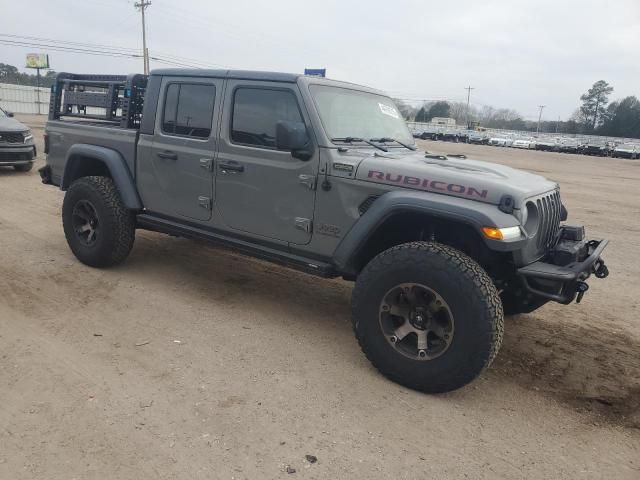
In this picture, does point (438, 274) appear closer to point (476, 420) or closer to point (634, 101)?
point (476, 420)

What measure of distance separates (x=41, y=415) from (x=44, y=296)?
6.54ft

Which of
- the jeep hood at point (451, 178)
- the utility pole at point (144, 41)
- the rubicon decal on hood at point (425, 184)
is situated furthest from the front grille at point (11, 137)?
the utility pole at point (144, 41)

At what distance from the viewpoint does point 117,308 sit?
14.7 ft

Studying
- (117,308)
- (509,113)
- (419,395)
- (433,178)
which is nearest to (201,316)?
(117,308)

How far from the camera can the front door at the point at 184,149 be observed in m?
4.51

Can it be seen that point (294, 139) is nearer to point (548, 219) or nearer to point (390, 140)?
point (390, 140)

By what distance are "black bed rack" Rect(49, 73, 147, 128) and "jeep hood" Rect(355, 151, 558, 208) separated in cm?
273

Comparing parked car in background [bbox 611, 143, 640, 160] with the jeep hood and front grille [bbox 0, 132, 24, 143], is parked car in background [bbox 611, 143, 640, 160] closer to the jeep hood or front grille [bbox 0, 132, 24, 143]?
front grille [bbox 0, 132, 24, 143]

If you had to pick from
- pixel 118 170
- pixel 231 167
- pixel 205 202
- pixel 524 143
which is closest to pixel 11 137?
pixel 118 170

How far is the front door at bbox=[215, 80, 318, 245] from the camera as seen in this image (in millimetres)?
3969

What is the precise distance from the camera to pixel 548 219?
12.0 ft

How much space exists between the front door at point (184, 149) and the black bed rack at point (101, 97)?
515 mm

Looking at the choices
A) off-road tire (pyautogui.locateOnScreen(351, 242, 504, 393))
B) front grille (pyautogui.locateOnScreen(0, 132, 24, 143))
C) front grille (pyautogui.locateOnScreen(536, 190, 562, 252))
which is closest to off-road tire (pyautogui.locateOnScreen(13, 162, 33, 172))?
front grille (pyautogui.locateOnScreen(0, 132, 24, 143))

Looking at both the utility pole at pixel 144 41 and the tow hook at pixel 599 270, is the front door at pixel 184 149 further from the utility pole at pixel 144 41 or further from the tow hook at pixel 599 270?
the utility pole at pixel 144 41
